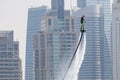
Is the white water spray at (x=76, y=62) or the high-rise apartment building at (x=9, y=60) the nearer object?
the white water spray at (x=76, y=62)

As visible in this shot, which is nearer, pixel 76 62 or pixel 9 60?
pixel 76 62

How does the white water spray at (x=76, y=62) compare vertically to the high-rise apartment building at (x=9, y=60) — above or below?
above

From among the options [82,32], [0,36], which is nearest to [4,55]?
[0,36]

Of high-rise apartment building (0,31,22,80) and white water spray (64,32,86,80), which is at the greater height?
white water spray (64,32,86,80)

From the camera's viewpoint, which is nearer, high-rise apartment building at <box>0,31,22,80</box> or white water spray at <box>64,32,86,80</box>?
white water spray at <box>64,32,86,80</box>

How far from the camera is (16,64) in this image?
184m

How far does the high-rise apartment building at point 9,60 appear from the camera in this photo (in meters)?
186

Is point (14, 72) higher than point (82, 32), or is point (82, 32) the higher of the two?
point (82, 32)

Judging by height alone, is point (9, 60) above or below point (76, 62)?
below

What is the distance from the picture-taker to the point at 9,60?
189 meters

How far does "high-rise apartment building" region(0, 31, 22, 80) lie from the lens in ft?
609

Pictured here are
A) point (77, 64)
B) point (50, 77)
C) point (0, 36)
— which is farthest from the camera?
point (0, 36)

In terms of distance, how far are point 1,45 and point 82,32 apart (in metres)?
177

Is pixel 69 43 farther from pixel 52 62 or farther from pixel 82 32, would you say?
pixel 82 32
